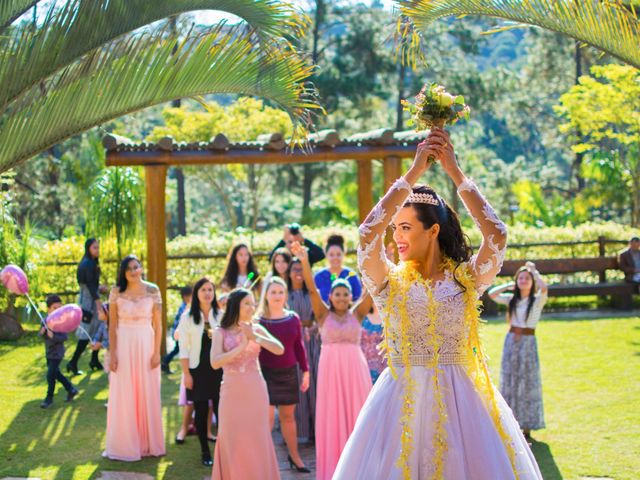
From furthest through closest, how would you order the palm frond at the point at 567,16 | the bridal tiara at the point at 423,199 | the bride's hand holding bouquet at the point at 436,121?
the palm frond at the point at 567,16
the bridal tiara at the point at 423,199
the bride's hand holding bouquet at the point at 436,121

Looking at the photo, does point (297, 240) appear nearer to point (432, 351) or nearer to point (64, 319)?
point (64, 319)

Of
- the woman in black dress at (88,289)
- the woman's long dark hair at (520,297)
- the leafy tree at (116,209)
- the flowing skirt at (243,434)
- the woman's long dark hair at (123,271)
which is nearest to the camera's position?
the flowing skirt at (243,434)

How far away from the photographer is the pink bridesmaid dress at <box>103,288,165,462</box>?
9211mm

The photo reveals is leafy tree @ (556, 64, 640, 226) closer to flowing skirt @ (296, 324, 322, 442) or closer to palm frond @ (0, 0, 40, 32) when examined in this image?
flowing skirt @ (296, 324, 322, 442)

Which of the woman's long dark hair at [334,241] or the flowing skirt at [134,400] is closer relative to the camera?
the flowing skirt at [134,400]

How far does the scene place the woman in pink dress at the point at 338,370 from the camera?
8164 mm

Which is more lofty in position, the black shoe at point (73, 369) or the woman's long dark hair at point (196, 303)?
the woman's long dark hair at point (196, 303)

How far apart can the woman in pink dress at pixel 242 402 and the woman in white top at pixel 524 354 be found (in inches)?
122

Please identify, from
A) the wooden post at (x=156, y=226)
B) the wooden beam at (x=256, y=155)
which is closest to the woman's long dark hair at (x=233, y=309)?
the wooden beam at (x=256, y=155)

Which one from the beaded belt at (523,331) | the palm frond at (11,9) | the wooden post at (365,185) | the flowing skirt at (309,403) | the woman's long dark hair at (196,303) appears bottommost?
the flowing skirt at (309,403)

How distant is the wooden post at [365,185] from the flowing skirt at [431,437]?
8662 mm

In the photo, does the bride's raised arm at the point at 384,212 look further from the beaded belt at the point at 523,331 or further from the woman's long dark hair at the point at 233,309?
the beaded belt at the point at 523,331

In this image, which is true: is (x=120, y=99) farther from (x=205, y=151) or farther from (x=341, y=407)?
(x=205, y=151)

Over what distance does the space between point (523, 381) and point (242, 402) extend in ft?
11.2
